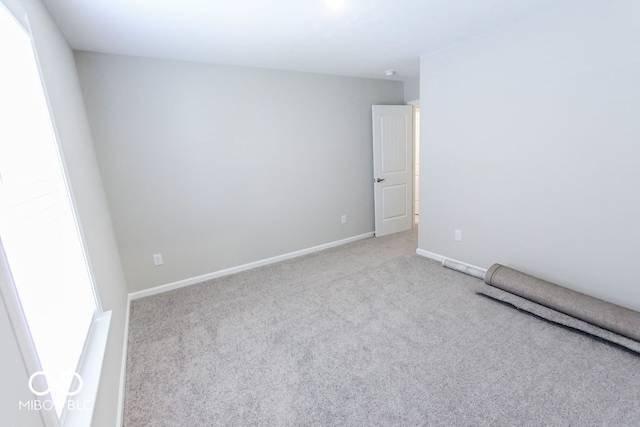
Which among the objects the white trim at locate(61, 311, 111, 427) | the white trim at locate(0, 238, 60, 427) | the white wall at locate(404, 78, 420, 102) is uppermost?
the white wall at locate(404, 78, 420, 102)

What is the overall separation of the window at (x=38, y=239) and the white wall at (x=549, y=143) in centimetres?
317

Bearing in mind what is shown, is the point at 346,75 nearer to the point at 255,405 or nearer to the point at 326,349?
the point at 326,349

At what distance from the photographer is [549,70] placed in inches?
88.4

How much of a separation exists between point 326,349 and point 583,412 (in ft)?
4.68

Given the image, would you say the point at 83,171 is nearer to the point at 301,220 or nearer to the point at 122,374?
the point at 122,374

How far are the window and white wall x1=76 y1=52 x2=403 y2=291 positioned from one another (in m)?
1.38

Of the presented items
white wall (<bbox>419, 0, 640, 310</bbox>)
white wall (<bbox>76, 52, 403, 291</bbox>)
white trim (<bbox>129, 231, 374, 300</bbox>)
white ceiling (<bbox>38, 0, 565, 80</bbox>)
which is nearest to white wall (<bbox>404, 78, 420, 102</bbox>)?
white wall (<bbox>76, 52, 403, 291</bbox>)

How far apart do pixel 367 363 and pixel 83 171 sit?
90.8 inches

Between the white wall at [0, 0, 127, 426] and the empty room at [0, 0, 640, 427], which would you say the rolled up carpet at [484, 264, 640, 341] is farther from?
the white wall at [0, 0, 127, 426]

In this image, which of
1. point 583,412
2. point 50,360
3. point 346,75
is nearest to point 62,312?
point 50,360

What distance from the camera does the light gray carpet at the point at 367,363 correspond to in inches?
60.9

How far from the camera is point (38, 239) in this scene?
108cm

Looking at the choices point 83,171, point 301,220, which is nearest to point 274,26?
point 83,171

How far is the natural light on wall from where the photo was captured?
0.91m
